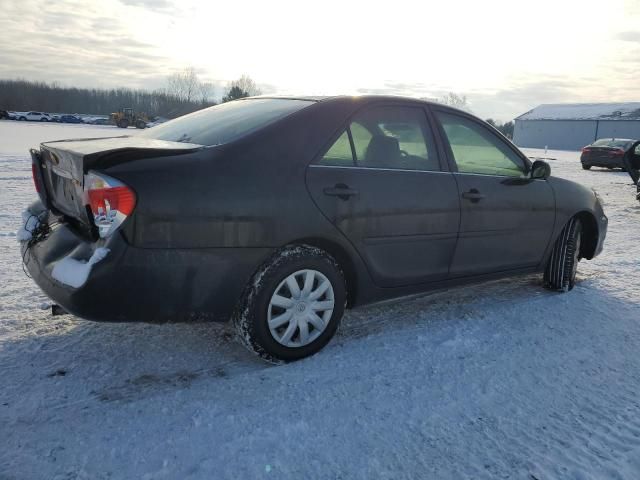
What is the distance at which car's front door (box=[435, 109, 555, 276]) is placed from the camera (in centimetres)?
385

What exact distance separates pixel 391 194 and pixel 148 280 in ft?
5.10

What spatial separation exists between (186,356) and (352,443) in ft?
4.15

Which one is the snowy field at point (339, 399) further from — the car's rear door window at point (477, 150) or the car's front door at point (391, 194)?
the car's rear door window at point (477, 150)

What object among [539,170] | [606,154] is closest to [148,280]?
[539,170]

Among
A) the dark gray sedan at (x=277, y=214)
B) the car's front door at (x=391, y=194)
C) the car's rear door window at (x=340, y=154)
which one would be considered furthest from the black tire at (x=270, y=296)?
the car's rear door window at (x=340, y=154)

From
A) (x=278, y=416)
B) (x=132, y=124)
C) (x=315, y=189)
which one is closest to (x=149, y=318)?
(x=278, y=416)

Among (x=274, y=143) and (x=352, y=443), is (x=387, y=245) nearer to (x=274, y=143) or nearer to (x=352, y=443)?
(x=274, y=143)

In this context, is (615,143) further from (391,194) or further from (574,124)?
(574,124)

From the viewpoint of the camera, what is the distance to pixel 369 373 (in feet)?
10.1

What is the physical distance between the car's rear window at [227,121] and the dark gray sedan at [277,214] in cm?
2

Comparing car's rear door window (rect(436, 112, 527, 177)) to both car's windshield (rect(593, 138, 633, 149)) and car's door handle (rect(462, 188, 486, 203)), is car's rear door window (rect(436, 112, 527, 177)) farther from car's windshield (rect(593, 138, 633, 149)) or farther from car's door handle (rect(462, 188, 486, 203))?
car's windshield (rect(593, 138, 633, 149))

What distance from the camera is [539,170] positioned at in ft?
14.1

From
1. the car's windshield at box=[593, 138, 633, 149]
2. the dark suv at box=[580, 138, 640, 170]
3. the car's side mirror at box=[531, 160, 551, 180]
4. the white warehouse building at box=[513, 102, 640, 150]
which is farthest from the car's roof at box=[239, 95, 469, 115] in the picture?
the white warehouse building at box=[513, 102, 640, 150]

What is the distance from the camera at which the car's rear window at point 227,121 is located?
3.14 m
